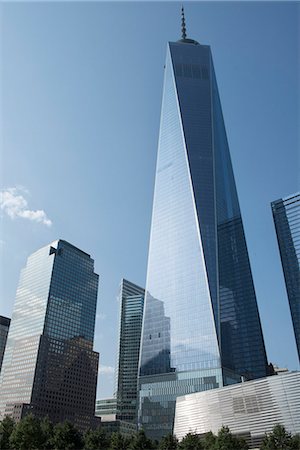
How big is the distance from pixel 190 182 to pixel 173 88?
59002 millimetres

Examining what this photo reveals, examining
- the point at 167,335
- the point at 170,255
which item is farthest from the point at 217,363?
the point at 170,255

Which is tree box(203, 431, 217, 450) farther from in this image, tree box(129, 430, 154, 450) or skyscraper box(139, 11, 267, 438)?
skyscraper box(139, 11, 267, 438)

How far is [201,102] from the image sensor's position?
187 m

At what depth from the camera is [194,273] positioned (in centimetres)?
14725

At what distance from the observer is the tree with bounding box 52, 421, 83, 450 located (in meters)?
74.3

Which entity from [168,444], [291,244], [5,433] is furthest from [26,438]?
[291,244]

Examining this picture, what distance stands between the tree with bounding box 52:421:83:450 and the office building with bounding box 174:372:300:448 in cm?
2238

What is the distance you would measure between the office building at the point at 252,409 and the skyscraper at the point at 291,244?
92.0 m

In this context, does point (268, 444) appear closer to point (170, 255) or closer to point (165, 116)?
point (170, 255)

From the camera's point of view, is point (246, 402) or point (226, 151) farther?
point (226, 151)

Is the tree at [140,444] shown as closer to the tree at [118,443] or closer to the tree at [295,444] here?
the tree at [118,443]

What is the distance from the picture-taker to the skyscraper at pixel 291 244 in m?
172

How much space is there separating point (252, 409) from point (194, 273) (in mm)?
73003

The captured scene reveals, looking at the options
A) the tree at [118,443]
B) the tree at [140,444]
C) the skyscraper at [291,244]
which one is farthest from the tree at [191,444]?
the skyscraper at [291,244]
